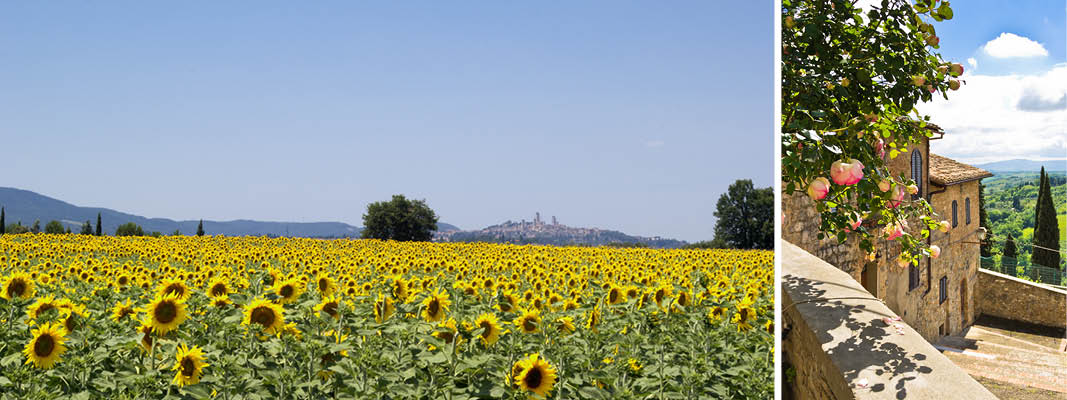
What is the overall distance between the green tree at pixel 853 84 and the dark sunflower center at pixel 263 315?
6.93 ft

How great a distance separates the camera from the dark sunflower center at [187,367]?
2.54 m

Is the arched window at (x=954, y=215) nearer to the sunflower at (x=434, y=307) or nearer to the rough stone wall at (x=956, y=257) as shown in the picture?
the rough stone wall at (x=956, y=257)

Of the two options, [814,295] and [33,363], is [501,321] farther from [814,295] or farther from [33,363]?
[33,363]

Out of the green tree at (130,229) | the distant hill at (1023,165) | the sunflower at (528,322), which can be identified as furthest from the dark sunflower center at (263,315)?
the green tree at (130,229)

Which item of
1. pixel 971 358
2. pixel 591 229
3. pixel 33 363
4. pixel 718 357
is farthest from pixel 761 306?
pixel 591 229

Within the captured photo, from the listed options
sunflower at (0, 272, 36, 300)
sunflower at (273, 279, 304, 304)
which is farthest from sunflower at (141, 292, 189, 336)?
sunflower at (0, 272, 36, 300)

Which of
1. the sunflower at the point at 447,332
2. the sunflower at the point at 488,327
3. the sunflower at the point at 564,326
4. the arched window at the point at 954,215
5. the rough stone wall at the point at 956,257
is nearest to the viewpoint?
the sunflower at the point at 447,332

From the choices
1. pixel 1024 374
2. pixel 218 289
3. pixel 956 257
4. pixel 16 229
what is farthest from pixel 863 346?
pixel 16 229

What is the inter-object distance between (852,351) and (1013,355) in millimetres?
3896

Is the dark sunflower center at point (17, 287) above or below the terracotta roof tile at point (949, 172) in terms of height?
below

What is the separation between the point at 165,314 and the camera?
9.21 ft

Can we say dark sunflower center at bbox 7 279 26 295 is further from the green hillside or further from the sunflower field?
the green hillside

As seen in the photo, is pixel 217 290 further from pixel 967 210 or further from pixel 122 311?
pixel 967 210

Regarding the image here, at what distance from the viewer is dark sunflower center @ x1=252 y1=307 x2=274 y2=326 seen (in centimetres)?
281
